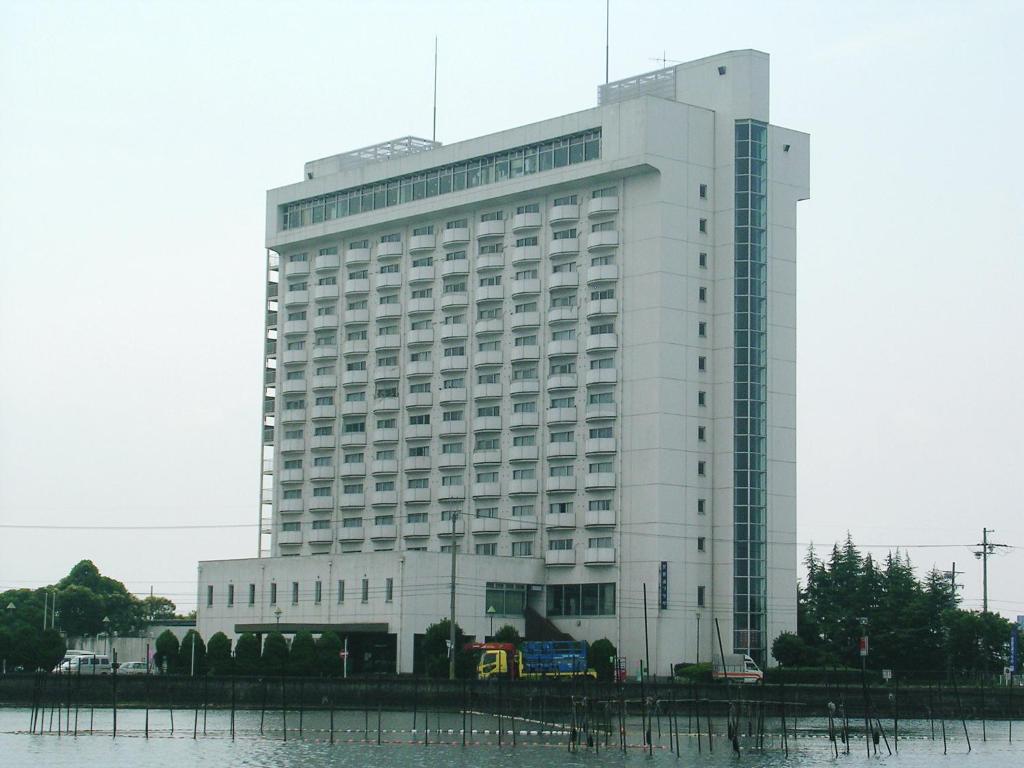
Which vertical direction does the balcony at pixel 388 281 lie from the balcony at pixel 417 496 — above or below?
above

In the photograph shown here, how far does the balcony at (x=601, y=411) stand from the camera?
16875 cm

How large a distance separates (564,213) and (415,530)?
3374 cm

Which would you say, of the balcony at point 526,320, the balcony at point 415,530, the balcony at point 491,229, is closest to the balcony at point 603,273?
the balcony at point 526,320

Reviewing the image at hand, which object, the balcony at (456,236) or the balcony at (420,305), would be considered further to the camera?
the balcony at (420,305)

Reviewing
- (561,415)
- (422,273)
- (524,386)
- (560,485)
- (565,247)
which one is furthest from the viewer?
(422,273)

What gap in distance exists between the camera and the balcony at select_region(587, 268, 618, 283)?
169500 millimetres

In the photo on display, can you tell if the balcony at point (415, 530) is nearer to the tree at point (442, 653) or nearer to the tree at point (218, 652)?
the tree at point (442, 653)

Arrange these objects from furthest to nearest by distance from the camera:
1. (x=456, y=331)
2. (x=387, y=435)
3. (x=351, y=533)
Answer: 1. (x=351, y=533)
2. (x=387, y=435)
3. (x=456, y=331)

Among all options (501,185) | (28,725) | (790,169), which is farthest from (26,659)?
(790,169)

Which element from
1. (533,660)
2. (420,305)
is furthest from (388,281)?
(533,660)

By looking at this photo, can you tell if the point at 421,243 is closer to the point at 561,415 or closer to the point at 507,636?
the point at 561,415

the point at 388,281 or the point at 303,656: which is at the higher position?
the point at 388,281

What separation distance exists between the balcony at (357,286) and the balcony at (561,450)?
2928 cm

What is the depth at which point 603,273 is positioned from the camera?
170 m
